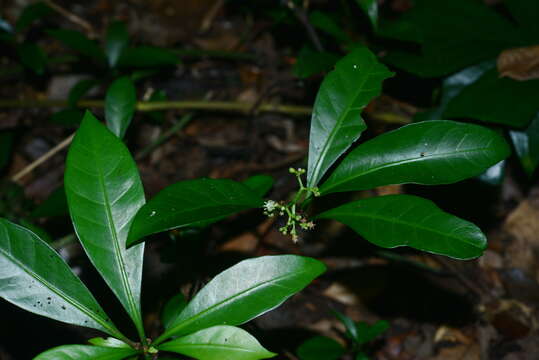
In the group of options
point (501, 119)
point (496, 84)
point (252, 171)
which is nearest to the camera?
point (501, 119)

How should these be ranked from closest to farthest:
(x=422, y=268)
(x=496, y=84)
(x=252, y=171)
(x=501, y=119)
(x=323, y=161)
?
(x=323, y=161) → (x=501, y=119) → (x=496, y=84) → (x=422, y=268) → (x=252, y=171)

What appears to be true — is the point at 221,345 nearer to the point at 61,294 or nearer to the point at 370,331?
the point at 61,294

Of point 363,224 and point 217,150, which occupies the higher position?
point 363,224

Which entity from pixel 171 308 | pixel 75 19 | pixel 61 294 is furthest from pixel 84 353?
pixel 75 19

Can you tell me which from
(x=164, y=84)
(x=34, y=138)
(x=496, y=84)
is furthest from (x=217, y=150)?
(x=496, y=84)

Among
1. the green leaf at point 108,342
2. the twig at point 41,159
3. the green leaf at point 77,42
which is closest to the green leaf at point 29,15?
the green leaf at point 77,42

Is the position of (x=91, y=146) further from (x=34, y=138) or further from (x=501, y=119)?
(x=34, y=138)
